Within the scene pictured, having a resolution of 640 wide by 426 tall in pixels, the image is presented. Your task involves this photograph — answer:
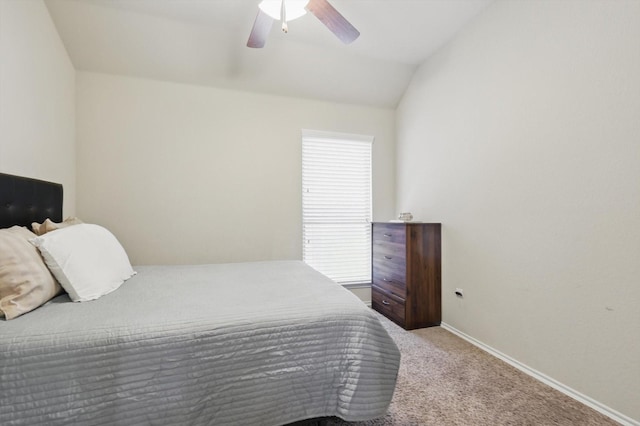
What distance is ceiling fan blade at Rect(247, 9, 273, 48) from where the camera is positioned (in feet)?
5.70

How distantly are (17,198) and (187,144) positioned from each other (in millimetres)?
1363

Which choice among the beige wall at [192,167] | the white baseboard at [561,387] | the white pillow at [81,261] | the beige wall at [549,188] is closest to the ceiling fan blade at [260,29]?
the beige wall at [192,167]

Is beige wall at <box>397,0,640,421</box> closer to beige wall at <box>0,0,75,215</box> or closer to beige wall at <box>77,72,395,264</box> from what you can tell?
beige wall at <box>77,72,395,264</box>

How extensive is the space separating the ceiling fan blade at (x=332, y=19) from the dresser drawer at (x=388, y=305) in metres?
2.30

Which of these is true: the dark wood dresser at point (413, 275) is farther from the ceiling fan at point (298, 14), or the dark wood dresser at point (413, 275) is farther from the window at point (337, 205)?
the ceiling fan at point (298, 14)

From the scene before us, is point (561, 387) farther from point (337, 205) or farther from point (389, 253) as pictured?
point (337, 205)

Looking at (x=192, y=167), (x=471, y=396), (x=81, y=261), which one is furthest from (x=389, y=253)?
(x=81, y=261)

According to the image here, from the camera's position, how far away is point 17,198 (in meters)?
1.68

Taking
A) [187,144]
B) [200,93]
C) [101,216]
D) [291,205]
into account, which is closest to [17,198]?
[101,216]

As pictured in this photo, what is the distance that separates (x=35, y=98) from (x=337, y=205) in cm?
274

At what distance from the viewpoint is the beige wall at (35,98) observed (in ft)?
5.57

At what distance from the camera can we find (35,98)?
6.45 feet

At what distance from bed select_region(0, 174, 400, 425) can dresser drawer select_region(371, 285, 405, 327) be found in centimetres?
146

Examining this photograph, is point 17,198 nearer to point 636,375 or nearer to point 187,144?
point 187,144
